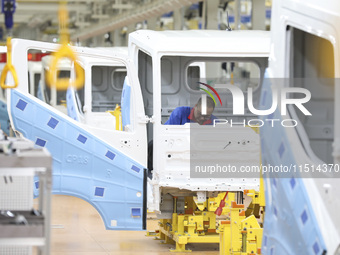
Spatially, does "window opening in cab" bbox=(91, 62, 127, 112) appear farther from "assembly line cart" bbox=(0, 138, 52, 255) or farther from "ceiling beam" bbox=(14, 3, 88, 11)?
"ceiling beam" bbox=(14, 3, 88, 11)

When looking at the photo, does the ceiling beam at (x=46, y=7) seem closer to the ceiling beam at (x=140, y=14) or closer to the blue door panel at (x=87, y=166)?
the ceiling beam at (x=140, y=14)

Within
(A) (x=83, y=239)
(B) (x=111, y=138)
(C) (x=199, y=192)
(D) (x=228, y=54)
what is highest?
(D) (x=228, y=54)

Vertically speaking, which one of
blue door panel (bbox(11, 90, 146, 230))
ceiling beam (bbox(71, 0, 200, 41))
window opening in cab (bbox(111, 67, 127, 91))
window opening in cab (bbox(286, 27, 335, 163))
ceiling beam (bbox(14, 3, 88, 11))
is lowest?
blue door panel (bbox(11, 90, 146, 230))

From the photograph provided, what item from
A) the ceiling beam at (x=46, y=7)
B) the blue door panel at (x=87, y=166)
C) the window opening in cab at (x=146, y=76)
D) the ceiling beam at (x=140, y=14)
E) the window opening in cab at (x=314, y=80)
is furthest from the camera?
the ceiling beam at (x=46, y=7)

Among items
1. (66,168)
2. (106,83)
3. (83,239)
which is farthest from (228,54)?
(106,83)

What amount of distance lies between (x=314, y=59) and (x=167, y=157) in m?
4.27

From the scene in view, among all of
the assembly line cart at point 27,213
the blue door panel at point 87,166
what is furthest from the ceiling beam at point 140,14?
the assembly line cart at point 27,213

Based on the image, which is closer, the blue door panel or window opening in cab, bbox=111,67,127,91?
the blue door panel

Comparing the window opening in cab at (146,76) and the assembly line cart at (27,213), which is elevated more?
the window opening in cab at (146,76)

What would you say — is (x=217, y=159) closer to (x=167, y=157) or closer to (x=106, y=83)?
(x=167, y=157)

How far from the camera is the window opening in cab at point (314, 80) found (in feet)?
18.2

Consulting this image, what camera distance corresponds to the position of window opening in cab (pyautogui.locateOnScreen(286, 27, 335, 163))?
5535 mm

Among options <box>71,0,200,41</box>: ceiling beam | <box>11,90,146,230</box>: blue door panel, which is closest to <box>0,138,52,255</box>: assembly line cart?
<box>11,90,146,230</box>: blue door panel

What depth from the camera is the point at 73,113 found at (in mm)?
13781
